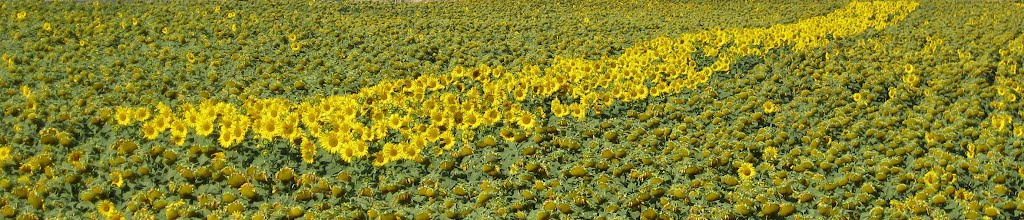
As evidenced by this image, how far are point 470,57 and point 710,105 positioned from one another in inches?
171

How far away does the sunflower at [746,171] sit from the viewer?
621 cm

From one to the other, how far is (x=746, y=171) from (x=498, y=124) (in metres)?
2.66

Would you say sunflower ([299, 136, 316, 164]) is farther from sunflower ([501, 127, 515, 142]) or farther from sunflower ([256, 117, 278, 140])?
sunflower ([501, 127, 515, 142])

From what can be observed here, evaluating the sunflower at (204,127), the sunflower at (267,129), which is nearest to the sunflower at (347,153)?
the sunflower at (267,129)

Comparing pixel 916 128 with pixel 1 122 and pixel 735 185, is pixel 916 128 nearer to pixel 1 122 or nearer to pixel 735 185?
pixel 735 185

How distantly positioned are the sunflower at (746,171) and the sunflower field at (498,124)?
0.8 inches

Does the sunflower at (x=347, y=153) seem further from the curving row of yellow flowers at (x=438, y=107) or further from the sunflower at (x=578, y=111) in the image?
the sunflower at (x=578, y=111)

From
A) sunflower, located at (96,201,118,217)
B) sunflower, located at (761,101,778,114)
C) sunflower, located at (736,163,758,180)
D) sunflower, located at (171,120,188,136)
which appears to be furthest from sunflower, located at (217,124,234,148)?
sunflower, located at (761,101,778,114)

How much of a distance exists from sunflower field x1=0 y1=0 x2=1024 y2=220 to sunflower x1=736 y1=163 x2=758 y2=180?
0.8 inches

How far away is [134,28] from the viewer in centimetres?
1300

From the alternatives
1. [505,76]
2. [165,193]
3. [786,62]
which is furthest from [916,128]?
[165,193]

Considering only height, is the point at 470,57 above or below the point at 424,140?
below

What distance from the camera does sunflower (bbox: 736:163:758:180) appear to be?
6215 millimetres

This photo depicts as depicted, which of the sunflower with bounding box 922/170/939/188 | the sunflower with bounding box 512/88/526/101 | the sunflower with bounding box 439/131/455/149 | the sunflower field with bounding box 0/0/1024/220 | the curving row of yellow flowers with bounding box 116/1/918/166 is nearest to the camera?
the sunflower field with bounding box 0/0/1024/220
